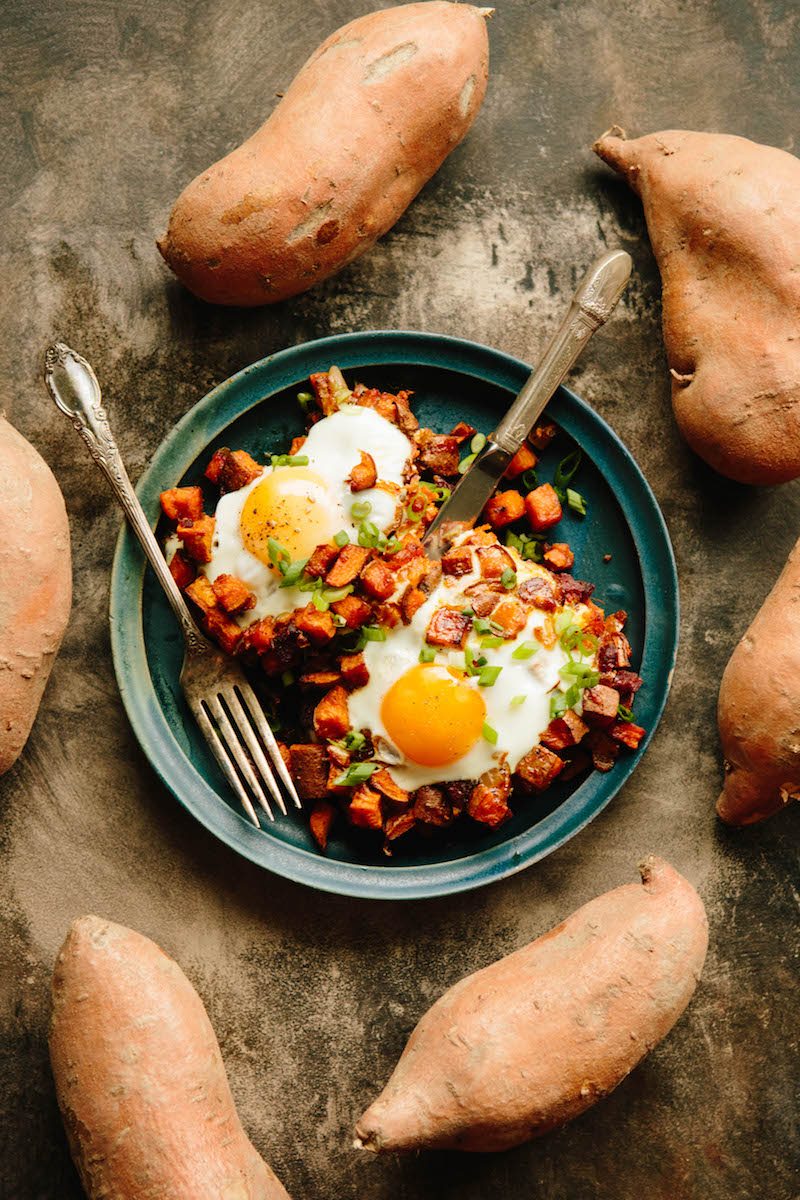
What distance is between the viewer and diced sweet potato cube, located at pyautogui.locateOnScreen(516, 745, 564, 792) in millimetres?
2889

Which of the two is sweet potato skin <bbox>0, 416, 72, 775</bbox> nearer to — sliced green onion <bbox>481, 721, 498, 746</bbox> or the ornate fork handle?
the ornate fork handle

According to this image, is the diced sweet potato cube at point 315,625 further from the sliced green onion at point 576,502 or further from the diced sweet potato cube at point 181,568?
the sliced green onion at point 576,502

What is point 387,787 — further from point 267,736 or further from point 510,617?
point 510,617

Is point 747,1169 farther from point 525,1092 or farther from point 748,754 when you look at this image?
point 748,754

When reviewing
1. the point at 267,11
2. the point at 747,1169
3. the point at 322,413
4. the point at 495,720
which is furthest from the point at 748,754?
the point at 267,11

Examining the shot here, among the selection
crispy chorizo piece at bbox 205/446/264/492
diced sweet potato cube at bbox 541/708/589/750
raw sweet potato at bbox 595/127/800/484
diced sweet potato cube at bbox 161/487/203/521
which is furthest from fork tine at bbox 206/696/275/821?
raw sweet potato at bbox 595/127/800/484

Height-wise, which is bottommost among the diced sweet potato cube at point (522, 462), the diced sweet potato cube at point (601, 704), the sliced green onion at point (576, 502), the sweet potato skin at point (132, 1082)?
the sweet potato skin at point (132, 1082)

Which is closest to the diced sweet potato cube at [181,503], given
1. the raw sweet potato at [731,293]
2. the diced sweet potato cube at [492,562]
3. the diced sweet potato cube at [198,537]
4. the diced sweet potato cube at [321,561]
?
the diced sweet potato cube at [198,537]

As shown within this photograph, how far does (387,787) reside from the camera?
2.88 metres

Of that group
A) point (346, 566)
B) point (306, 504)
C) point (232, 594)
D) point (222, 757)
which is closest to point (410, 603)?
point (346, 566)

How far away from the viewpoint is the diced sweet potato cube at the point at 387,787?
2.87 metres

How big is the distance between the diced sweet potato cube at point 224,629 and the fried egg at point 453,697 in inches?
15.6

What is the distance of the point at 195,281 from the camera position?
9.64 feet

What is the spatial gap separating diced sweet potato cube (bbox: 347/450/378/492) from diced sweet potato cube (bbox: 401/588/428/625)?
0.35 meters
